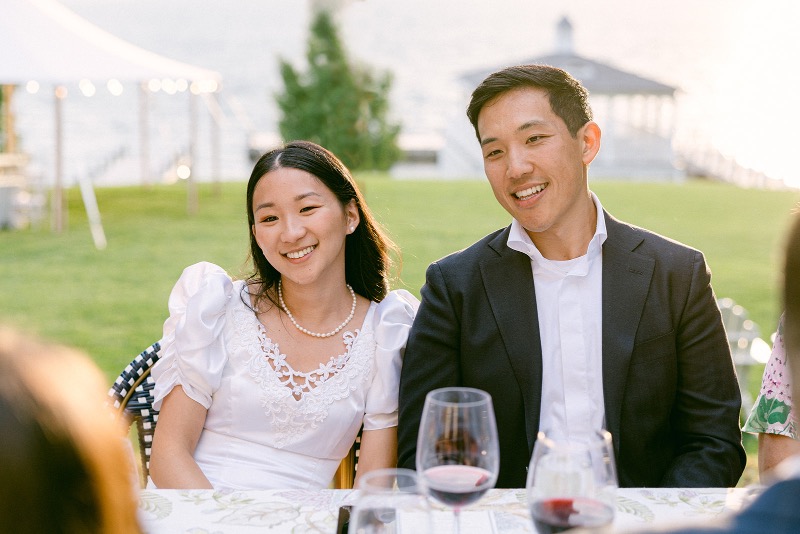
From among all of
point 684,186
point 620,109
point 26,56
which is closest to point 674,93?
point 620,109

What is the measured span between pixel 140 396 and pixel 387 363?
Answer: 2.49ft

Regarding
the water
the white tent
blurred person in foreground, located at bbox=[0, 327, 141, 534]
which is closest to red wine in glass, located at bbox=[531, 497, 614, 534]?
blurred person in foreground, located at bbox=[0, 327, 141, 534]

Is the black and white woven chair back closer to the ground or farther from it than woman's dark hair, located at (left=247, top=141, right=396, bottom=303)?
closer to the ground

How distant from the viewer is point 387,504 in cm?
140

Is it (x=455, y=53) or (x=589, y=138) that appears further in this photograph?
(x=455, y=53)

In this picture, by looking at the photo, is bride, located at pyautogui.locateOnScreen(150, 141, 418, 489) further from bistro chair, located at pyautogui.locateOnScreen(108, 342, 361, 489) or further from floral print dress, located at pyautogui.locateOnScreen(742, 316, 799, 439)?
floral print dress, located at pyautogui.locateOnScreen(742, 316, 799, 439)

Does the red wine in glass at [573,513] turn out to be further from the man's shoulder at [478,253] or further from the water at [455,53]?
the water at [455,53]

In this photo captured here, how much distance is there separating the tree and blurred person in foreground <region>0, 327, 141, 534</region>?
56.2ft

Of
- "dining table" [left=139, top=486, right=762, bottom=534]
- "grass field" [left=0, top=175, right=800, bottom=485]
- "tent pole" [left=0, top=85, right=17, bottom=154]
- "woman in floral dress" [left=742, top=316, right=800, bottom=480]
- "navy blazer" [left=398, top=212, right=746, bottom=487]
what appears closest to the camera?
"dining table" [left=139, top=486, right=762, bottom=534]

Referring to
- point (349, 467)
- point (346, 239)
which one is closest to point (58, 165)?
point (346, 239)

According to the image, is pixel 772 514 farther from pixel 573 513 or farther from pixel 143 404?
pixel 143 404

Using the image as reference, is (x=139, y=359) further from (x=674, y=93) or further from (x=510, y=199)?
(x=674, y=93)

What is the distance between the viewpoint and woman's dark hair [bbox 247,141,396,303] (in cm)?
267

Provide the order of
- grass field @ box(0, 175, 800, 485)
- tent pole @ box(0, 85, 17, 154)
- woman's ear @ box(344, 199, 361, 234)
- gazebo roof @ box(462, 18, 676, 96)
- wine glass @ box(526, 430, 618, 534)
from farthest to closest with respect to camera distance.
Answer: gazebo roof @ box(462, 18, 676, 96) < tent pole @ box(0, 85, 17, 154) < grass field @ box(0, 175, 800, 485) < woman's ear @ box(344, 199, 361, 234) < wine glass @ box(526, 430, 618, 534)
